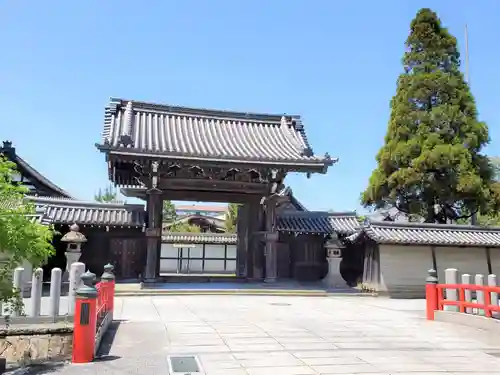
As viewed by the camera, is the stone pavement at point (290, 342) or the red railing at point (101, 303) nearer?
the stone pavement at point (290, 342)

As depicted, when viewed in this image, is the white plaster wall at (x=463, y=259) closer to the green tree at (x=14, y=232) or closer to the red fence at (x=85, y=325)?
the red fence at (x=85, y=325)

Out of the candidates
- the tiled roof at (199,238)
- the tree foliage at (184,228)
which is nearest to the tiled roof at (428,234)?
the tiled roof at (199,238)

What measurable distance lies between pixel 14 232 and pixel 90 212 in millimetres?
13623

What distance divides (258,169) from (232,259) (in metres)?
14.8

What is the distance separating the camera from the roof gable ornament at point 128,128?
17016mm

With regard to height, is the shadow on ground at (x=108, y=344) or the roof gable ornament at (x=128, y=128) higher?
the roof gable ornament at (x=128, y=128)

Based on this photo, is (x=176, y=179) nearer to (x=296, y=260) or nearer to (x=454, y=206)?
(x=296, y=260)

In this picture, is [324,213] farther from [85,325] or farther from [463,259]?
[85,325]

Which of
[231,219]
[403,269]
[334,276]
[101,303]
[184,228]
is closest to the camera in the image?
[101,303]

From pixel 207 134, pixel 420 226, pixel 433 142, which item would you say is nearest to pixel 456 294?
pixel 420 226

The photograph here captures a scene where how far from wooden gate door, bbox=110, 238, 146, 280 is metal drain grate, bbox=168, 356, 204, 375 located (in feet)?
44.4

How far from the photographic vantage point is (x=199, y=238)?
33.2 meters

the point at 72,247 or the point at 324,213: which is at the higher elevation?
the point at 324,213

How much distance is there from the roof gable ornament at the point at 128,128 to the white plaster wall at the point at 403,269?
35.3 ft
